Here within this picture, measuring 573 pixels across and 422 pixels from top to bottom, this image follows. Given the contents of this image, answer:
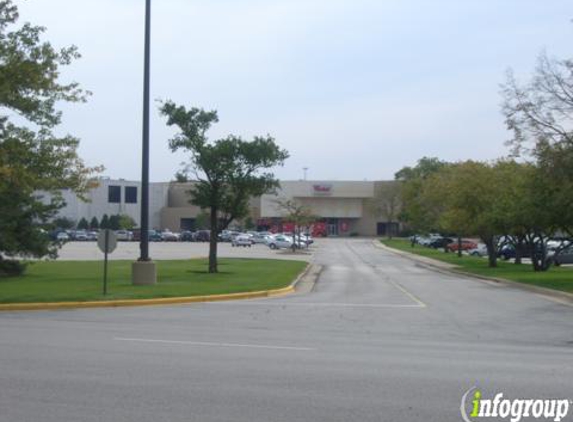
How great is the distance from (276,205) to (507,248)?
226 ft

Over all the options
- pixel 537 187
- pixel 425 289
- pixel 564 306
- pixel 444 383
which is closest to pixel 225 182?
pixel 425 289

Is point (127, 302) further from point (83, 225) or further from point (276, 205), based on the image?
point (83, 225)

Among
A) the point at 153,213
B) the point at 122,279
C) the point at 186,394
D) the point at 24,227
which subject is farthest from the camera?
the point at 153,213

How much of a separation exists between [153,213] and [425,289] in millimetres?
114951

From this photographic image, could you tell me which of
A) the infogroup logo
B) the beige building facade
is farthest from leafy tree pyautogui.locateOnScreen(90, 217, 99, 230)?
the infogroup logo

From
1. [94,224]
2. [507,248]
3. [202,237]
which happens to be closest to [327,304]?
[507,248]

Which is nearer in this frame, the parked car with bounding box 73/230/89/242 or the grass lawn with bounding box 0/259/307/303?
the grass lawn with bounding box 0/259/307/303

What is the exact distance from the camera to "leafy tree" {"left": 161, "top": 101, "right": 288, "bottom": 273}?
3375cm

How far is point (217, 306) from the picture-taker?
70.1 ft

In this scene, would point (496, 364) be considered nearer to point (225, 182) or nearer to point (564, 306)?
point (564, 306)

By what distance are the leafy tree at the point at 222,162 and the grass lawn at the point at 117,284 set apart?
3088 mm

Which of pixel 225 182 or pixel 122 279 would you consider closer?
pixel 122 279

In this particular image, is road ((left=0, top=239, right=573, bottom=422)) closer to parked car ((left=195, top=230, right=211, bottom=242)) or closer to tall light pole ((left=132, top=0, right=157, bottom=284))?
tall light pole ((left=132, top=0, right=157, bottom=284))

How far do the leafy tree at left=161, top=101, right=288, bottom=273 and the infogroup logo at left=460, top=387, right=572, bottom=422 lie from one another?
25710 millimetres
